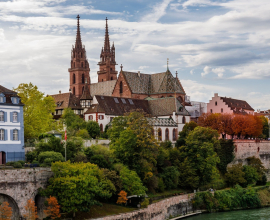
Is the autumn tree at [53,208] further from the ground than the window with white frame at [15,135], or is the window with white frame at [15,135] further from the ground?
the window with white frame at [15,135]

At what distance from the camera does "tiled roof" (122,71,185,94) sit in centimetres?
11656

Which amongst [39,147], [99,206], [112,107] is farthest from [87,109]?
[99,206]

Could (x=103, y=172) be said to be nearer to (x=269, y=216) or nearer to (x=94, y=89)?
(x=269, y=216)

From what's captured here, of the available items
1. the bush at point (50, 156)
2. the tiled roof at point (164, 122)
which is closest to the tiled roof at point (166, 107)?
the tiled roof at point (164, 122)

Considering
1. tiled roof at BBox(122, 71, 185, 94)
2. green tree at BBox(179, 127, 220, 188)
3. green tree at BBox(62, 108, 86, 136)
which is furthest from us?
tiled roof at BBox(122, 71, 185, 94)

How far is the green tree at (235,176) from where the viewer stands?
81137mm

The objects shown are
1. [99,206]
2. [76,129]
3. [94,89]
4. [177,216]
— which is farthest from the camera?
[94,89]

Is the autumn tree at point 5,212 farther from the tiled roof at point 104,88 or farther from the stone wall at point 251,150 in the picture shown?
the tiled roof at point 104,88

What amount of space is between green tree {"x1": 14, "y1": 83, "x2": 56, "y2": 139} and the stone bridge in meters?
20.2

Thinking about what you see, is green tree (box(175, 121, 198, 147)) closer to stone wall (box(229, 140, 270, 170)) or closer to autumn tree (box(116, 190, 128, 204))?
stone wall (box(229, 140, 270, 170))

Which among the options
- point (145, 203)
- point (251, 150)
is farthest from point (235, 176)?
point (145, 203)

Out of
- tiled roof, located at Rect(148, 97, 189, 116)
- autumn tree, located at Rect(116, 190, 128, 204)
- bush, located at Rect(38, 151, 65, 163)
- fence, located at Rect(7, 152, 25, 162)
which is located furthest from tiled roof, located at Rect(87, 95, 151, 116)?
autumn tree, located at Rect(116, 190, 128, 204)

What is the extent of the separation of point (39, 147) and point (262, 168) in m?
49.1

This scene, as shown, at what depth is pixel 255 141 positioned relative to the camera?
320 feet
